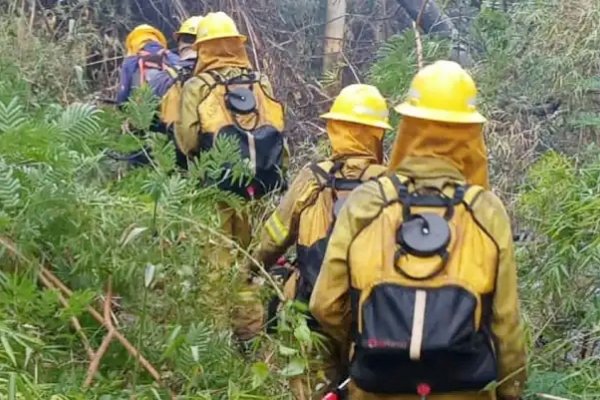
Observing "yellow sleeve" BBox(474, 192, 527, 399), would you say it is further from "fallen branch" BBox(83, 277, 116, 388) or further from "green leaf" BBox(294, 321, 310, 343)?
"fallen branch" BBox(83, 277, 116, 388)

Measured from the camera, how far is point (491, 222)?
10.2ft

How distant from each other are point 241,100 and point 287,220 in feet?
4.15

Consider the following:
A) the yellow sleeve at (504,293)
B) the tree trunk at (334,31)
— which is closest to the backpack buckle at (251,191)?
the yellow sleeve at (504,293)

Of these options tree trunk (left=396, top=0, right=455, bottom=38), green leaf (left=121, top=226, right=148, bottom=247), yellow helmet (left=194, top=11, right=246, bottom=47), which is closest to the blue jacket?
yellow helmet (left=194, top=11, right=246, bottom=47)

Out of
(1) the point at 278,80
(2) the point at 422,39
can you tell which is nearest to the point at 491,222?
(2) the point at 422,39

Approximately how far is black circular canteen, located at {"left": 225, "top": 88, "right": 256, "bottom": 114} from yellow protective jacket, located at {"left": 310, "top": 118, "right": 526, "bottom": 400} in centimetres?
233

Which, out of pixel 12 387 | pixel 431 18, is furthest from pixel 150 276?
pixel 431 18

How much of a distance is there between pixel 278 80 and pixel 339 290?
20.5ft

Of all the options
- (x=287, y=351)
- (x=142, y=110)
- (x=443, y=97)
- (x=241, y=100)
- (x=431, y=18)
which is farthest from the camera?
(x=431, y=18)

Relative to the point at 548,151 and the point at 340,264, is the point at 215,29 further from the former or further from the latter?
the point at 340,264

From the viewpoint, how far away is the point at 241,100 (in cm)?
561

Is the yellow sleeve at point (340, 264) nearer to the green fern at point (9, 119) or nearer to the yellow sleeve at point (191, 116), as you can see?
the green fern at point (9, 119)

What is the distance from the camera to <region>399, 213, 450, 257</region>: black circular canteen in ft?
9.82

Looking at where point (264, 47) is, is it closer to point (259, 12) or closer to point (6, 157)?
point (259, 12)
